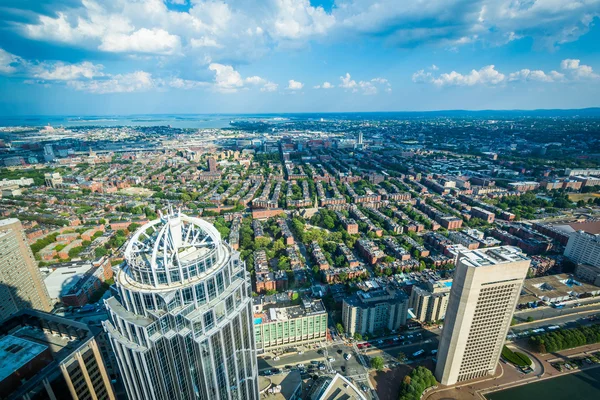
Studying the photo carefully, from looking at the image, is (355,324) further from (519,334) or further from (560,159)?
(560,159)

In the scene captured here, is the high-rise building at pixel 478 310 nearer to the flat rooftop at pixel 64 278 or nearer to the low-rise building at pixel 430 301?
the low-rise building at pixel 430 301

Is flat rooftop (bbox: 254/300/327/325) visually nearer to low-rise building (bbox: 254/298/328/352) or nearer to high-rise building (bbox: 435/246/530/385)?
low-rise building (bbox: 254/298/328/352)

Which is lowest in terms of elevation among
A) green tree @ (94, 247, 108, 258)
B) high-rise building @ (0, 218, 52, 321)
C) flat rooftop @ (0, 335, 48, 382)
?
green tree @ (94, 247, 108, 258)

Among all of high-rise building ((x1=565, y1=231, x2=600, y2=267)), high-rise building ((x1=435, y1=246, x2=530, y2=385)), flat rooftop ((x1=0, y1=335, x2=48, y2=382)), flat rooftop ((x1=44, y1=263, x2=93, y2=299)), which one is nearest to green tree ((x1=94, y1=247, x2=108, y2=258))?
flat rooftop ((x1=44, y1=263, x2=93, y2=299))

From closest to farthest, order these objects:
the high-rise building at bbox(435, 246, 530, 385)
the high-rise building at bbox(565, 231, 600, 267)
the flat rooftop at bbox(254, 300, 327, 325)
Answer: the high-rise building at bbox(435, 246, 530, 385)
the flat rooftop at bbox(254, 300, 327, 325)
the high-rise building at bbox(565, 231, 600, 267)

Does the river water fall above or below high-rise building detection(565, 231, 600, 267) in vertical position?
below

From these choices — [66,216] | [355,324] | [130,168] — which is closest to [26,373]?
[355,324]

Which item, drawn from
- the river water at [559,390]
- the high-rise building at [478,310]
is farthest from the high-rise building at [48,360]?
the river water at [559,390]
